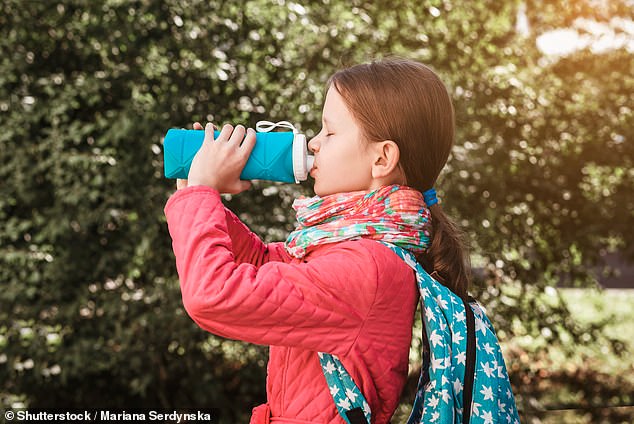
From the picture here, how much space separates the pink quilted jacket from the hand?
0.04 meters

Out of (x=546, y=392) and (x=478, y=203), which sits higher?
(x=478, y=203)

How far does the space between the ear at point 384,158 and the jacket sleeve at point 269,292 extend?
0.22 m

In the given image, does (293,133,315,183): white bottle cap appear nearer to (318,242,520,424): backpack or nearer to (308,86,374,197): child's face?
(308,86,374,197): child's face

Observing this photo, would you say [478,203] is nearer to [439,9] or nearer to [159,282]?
[439,9]

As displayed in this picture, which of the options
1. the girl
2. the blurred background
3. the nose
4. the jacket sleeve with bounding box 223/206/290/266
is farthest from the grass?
the nose

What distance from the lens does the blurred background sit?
3.72 meters

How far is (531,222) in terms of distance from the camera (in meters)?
4.18

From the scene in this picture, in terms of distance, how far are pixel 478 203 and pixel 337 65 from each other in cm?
104

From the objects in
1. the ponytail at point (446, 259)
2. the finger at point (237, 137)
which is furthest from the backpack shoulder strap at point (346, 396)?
the finger at point (237, 137)

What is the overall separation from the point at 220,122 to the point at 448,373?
2.53 meters

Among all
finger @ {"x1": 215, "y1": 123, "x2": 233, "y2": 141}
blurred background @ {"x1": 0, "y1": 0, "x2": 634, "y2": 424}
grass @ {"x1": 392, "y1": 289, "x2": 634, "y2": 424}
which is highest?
finger @ {"x1": 215, "y1": 123, "x2": 233, "y2": 141}

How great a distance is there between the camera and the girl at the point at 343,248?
1396mm

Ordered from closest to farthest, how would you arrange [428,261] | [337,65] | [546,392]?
[428,261]
[337,65]
[546,392]

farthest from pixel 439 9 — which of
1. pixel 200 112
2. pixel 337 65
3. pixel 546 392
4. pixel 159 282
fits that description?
pixel 546 392
